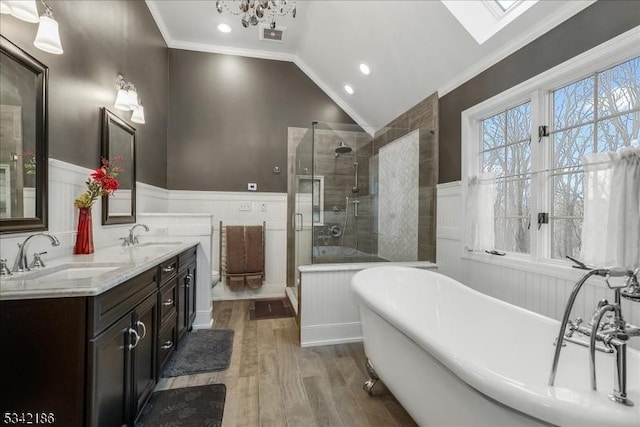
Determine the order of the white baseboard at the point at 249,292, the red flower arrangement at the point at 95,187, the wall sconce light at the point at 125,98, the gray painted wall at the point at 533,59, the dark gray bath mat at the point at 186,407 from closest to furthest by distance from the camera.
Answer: the gray painted wall at the point at 533,59 < the dark gray bath mat at the point at 186,407 < the red flower arrangement at the point at 95,187 < the wall sconce light at the point at 125,98 < the white baseboard at the point at 249,292

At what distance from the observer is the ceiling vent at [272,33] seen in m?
3.43

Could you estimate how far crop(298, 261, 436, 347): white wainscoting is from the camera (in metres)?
2.57

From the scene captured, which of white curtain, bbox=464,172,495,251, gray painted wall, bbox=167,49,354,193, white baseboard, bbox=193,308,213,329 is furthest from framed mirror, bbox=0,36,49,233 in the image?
white curtain, bbox=464,172,495,251

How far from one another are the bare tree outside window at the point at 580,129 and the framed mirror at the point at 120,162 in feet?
9.73

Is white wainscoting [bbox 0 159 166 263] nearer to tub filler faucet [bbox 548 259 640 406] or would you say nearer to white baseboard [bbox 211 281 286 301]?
white baseboard [bbox 211 281 286 301]

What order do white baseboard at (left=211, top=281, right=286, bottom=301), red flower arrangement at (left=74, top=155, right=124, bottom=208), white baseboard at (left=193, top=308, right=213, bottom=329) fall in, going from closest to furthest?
red flower arrangement at (left=74, top=155, right=124, bottom=208) → white baseboard at (left=193, top=308, right=213, bottom=329) → white baseboard at (left=211, top=281, right=286, bottom=301)

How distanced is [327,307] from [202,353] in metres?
1.08

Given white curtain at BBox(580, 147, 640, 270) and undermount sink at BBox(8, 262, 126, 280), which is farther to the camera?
white curtain at BBox(580, 147, 640, 270)

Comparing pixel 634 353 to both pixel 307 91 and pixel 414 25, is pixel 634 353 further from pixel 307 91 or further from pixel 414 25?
pixel 307 91

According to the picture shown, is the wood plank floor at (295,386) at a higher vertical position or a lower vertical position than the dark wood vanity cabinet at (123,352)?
lower

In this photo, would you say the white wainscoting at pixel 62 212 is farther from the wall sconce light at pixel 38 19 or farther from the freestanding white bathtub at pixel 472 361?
the freestanding white bathtub at pixel 472 361

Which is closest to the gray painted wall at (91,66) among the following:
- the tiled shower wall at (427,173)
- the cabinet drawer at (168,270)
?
the cabinet drawer at (168,270)

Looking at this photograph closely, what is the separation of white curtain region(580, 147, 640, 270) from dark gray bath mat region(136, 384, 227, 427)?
7.17ft

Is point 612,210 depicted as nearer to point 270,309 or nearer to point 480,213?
point 480,213
